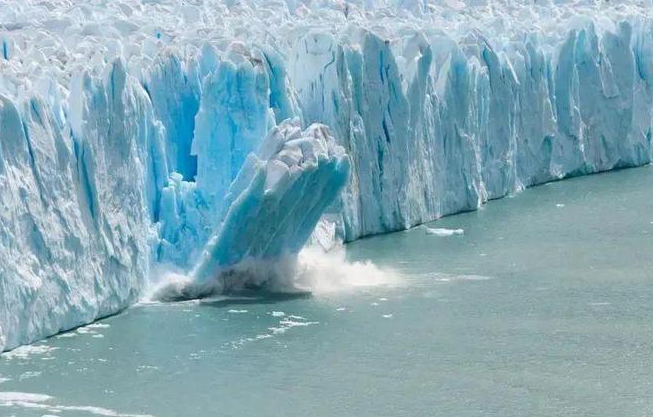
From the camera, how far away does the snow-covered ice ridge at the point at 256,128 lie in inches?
444

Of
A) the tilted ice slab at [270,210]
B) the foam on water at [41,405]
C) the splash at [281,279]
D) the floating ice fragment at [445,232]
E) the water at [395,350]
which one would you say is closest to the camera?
the foam on water at [41,405]

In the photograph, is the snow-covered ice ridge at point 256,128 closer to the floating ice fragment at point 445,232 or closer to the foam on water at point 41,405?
the floating ice fragment at point 445,232

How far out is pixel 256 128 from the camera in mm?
13547

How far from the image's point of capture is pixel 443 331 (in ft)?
38.9

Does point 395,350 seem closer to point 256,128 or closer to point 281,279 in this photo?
point 281,279

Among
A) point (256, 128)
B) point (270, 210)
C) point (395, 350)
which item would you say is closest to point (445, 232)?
point (256, 128)

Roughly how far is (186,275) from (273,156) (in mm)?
1211

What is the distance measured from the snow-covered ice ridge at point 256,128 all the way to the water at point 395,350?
0.54 m

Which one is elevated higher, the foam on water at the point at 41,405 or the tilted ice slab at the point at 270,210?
the tilted ice slab at the point at 270,210

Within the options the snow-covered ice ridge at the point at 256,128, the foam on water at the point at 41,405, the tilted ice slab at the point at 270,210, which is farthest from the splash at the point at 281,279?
the foam on water at the point at 41,405

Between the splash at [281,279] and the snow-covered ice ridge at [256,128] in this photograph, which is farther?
the splash at [281,279]

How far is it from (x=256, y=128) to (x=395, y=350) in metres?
3.04

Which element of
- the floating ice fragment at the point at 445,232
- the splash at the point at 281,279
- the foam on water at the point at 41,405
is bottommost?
the foam on water at the point at 41,405

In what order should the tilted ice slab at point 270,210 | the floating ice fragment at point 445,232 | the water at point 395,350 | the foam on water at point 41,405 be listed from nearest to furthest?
the foam on water at point 41,405
the water at point 395,350
the tilted ice slab at point 270,210
the floating ice fragment at point 445,232
